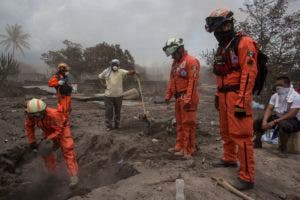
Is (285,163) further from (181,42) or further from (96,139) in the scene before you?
(96,139)

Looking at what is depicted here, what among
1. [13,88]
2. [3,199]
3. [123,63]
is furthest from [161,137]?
[123,63]

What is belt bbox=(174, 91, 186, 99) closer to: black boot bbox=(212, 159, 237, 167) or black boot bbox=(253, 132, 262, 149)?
black boot bbox=(212, 159, 237, 167)

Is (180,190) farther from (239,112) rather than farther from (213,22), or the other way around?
(213,22)

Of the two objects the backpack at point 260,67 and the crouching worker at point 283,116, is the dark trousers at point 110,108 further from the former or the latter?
the backpack at point 260,67

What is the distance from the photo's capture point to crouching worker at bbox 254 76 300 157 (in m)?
7.96

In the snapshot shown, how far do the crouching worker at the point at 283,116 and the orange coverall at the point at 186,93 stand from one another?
170 centimetres

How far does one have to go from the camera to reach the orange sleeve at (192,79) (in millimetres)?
7000

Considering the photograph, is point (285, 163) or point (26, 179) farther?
point (26, 179)

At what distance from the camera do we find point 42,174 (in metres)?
8.49

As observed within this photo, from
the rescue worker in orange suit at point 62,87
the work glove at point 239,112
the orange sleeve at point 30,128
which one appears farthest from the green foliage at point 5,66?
the work glove at point 239,112

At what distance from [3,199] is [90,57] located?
24.8 m

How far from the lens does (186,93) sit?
285 inches

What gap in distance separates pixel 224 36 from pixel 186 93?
1.66m

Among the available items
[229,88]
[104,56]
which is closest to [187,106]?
[229,88]
